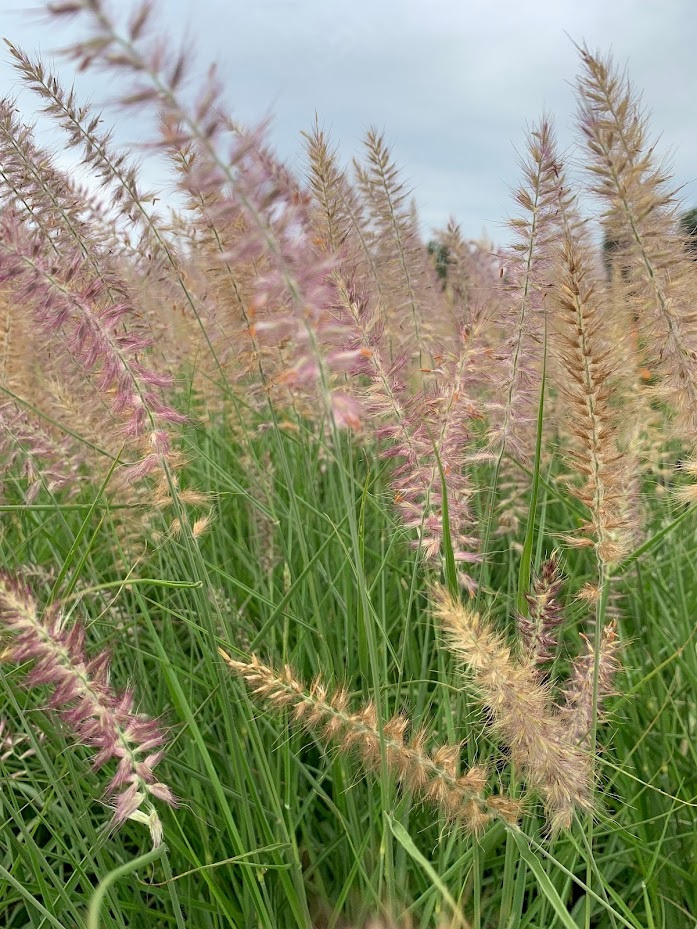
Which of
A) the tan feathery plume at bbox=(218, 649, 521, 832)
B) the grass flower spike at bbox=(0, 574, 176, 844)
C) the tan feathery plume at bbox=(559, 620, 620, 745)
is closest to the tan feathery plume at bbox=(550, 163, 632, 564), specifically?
the tan feathery plume at bbox=(559, 620, 620, 745)

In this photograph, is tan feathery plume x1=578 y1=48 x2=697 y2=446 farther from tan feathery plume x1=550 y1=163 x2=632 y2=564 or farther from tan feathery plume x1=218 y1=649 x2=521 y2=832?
tan feathery plume x1=218 y1=649 x2=521 y2=832

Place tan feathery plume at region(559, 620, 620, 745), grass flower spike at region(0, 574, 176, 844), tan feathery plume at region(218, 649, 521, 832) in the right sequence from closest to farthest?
grass flower spike at region(0, 574, 176, 844) < tan feathery plume at region(218, 649, 521, 832) < tan feathery plume at region(559, 620, 620, 745)

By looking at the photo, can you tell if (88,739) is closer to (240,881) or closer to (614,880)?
(240,881)

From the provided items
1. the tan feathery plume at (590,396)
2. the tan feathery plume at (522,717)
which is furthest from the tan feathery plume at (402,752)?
the tan feathery plume at (590,396)

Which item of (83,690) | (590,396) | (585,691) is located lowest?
(585,691)

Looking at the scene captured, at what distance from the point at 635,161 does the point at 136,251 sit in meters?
1.58

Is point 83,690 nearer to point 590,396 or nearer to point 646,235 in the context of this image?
point 590,396

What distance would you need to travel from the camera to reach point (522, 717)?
987 millimetres

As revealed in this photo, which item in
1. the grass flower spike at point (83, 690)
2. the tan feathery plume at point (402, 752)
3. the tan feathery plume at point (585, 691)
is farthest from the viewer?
the tan feathery plume at point (585, 691)

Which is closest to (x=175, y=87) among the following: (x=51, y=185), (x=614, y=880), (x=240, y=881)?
(x=51, y=185)

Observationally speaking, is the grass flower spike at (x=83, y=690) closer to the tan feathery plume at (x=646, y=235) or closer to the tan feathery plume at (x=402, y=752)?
the tan feathery plume at (x=402, y=752)

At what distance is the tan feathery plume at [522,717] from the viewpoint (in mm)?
964

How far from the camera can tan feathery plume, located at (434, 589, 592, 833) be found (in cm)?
96

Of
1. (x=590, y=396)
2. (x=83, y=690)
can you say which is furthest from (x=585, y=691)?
(x=83, y=690)
